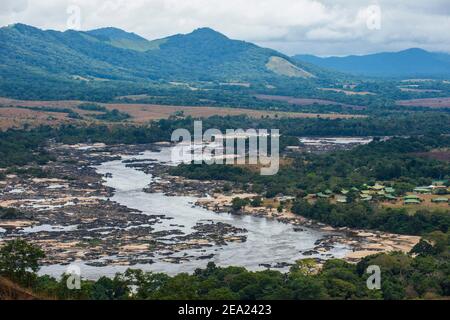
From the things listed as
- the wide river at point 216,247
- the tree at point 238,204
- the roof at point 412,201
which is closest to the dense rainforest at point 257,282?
the wide river at point 216,247

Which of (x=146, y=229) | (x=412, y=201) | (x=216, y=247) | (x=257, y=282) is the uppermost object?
(x=257, y=282)

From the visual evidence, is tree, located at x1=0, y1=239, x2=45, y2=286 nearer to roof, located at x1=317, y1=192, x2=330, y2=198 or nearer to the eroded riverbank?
the eroded riverbank

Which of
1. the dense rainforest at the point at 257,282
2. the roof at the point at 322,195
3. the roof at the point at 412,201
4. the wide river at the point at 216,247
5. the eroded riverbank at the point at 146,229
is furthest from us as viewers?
the roof at the point at 322,195

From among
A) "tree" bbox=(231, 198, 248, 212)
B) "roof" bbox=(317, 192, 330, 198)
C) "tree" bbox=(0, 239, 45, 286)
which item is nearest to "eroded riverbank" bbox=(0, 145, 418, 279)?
"tree" bbox=(231, 198, 248, 212)

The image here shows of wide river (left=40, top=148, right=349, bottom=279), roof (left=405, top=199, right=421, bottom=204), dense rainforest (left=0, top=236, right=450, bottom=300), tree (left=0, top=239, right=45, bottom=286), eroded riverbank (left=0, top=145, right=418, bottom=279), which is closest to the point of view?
tree (left=0, top=239, right=45, bottom=286)

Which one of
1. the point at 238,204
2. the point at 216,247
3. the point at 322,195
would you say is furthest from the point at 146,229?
the point at 322,195

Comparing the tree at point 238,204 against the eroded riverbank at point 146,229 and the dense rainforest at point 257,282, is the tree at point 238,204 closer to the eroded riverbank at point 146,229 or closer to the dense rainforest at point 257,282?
the eroded riverbank at point 146,229

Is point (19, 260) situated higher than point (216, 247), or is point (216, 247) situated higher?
point (19, 260)

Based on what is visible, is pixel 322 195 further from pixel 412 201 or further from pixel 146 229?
pixel 146 229

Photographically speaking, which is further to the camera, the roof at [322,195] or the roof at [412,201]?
the roof at [322,195]
